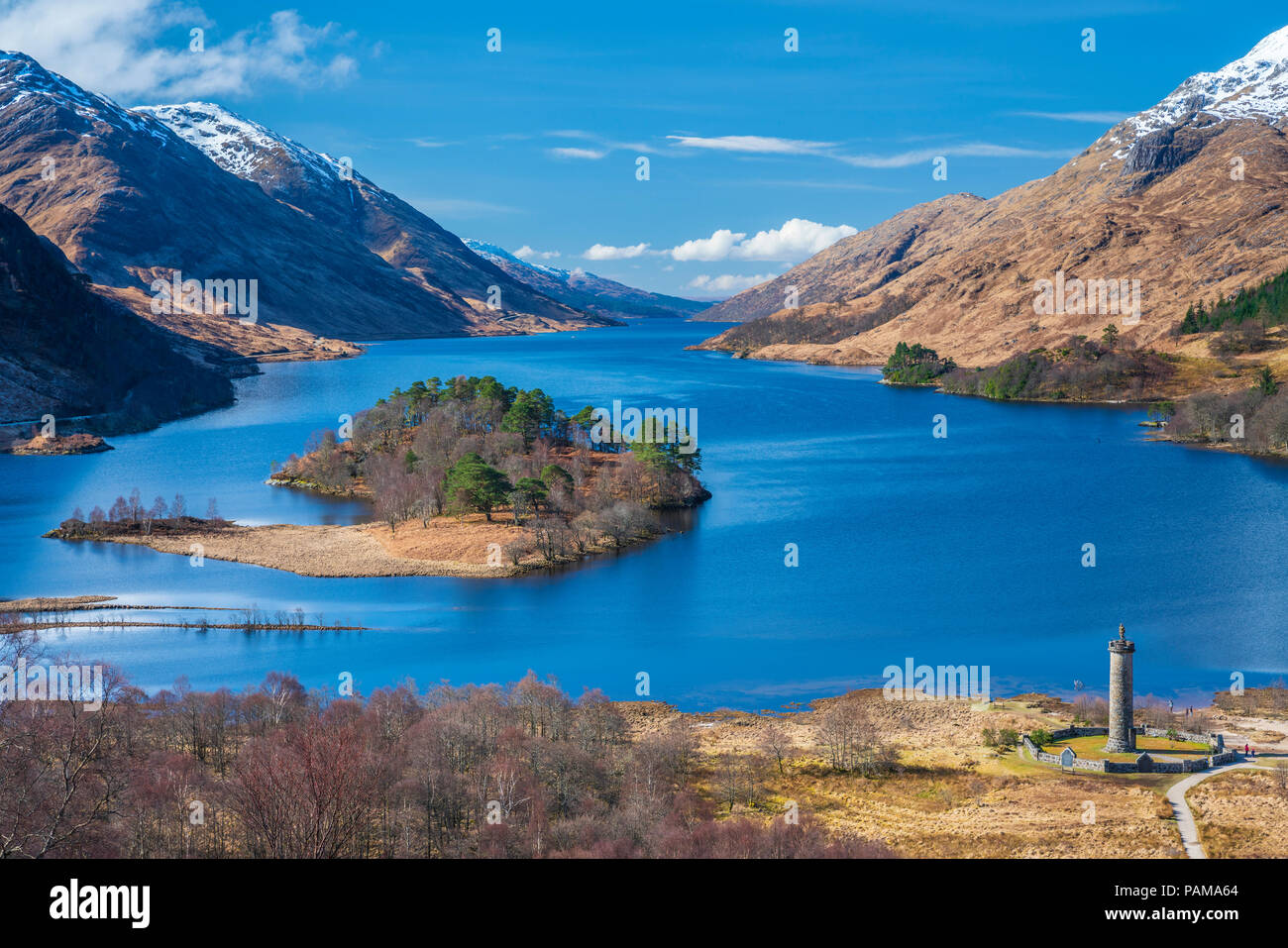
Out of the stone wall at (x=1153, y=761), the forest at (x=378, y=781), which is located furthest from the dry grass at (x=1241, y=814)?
the forest at (x=378, y=781)

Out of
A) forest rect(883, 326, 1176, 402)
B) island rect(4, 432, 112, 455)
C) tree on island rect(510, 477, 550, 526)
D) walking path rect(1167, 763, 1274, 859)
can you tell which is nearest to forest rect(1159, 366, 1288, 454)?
forest rect(883, 326, 1176, 402)

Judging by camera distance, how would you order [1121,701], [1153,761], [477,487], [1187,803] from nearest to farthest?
1. [1187,803]
2. [1153,761]
3. [1121,701]
4. [477,487]

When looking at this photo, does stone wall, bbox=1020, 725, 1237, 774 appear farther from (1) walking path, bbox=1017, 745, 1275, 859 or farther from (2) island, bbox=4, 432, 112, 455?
(2) island, bbox=4, 432, 112, 455

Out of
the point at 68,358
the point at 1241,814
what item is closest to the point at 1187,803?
the point at 1241,814

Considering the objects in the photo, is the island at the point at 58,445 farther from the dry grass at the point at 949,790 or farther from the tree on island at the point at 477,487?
the dry grass at the point at 949,790

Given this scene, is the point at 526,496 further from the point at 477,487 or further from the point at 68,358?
the point at 68,358
